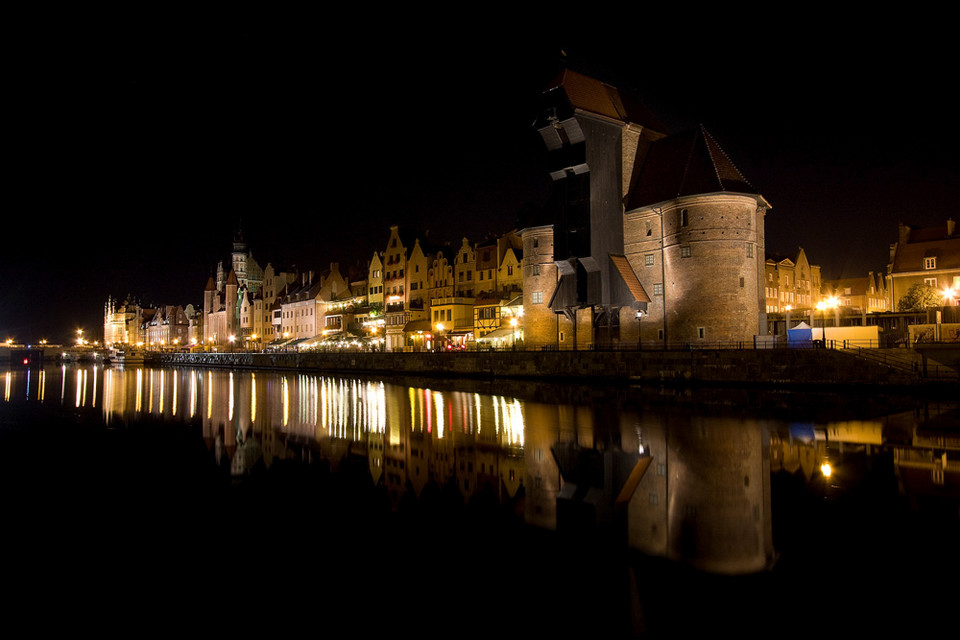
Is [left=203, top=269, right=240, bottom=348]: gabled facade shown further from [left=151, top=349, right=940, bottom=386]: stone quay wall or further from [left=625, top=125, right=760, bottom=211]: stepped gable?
[left=625, top=125, right=760, bottom=211]: stepped gable

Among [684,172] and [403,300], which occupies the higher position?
[684,172]

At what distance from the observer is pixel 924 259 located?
158 ft

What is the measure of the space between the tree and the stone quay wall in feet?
69.2

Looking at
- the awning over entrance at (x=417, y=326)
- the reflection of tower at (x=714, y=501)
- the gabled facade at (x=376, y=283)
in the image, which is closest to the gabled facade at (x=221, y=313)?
the gabled facade at (x=376, y=283)

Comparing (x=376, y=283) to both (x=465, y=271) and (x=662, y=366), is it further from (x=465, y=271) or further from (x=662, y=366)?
(x=662, y=366)

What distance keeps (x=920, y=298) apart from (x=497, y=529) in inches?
1870

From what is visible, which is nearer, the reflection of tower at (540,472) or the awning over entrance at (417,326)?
the reflection of tower at (540,472)

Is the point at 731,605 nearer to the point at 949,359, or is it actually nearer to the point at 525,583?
the point at 525,583

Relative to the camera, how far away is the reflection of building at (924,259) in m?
47.2

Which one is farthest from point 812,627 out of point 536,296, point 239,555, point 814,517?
point 536,296

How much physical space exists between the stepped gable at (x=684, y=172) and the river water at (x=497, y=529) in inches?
782

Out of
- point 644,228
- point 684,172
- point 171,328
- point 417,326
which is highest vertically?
point 684,172

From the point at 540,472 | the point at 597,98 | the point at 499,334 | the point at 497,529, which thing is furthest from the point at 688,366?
the point at 497,529

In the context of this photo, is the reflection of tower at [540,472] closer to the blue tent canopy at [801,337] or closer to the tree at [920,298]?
the blue tent canopy at [801,337]
